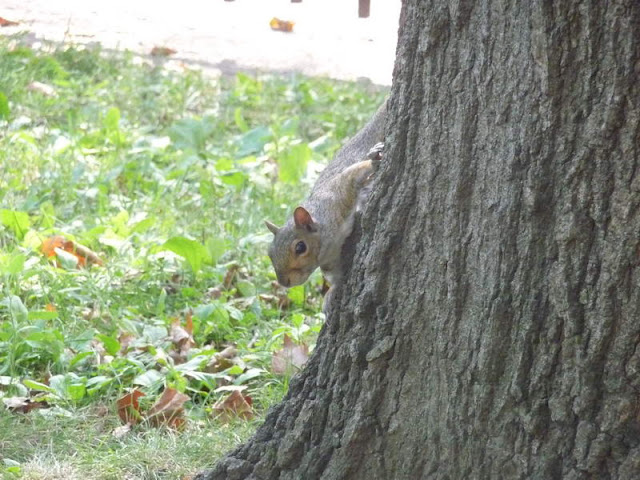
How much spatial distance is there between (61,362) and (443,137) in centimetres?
196

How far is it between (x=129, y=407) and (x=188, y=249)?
1.04 meters

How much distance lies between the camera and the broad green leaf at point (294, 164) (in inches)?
204

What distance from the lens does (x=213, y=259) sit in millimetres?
4344

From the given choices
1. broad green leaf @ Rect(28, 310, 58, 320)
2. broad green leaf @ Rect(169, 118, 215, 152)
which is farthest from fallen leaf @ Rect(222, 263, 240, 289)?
broad green leaf @ Rect(169, 118, 215, 152)

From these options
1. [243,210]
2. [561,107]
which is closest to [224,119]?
[243,210]

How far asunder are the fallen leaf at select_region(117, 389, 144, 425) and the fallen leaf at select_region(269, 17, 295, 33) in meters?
5.28

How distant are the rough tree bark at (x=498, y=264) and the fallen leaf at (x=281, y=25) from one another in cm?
600

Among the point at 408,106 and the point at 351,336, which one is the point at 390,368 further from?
the point at 408,106

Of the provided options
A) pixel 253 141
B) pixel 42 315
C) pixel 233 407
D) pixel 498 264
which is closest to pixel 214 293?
pixel 42 315

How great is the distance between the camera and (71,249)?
4.34m

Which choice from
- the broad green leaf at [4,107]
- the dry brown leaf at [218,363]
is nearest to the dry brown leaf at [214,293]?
the dry brown leaf at [218,363]

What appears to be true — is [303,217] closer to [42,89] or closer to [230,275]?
[230,275]

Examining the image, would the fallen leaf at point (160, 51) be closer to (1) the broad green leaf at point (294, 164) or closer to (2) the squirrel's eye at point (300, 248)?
(1) the broad green leaf at point (294, 164)

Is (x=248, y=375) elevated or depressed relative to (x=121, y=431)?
elevated
